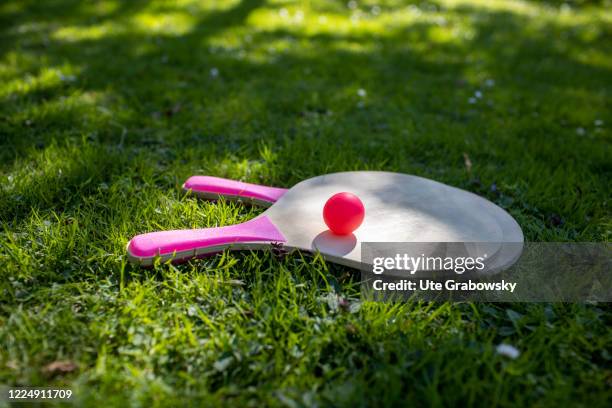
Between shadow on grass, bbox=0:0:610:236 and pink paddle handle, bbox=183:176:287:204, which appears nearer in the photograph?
pink paddle handle, bbox=183:176:287:204

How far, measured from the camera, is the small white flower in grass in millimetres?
1469

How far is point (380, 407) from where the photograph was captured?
1.35 m

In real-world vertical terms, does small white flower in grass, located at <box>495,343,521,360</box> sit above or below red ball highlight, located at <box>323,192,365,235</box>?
below

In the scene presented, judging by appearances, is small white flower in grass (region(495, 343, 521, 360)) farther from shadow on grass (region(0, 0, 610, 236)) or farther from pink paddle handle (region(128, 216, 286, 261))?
shadow on grass (region(0, 0, 610, 236))

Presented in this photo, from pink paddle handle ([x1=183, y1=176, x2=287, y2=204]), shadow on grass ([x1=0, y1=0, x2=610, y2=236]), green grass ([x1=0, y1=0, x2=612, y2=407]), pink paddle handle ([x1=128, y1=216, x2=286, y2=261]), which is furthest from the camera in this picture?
shadow on grass ([x1=0, y1=0, x2=610, y2=236])

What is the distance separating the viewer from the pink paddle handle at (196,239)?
1.77 meters

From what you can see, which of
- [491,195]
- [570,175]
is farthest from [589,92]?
[491,195]

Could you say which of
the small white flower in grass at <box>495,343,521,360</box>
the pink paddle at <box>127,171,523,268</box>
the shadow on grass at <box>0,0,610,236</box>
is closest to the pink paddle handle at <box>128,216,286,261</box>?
the pink paddle at <box>127,171,523,268</box>

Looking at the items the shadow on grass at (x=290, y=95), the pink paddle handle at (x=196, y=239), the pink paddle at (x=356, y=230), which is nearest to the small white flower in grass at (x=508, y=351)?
the pink paddle at (x=356, y=230)

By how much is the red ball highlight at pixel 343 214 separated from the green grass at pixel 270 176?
0.17 m

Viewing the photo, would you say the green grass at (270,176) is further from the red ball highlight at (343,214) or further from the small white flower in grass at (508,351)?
the red ball highlight at (343,214)

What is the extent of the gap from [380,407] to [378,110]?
8.22 feet

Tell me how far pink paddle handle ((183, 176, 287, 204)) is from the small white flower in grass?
1.13 metres

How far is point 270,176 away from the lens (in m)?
2.61
